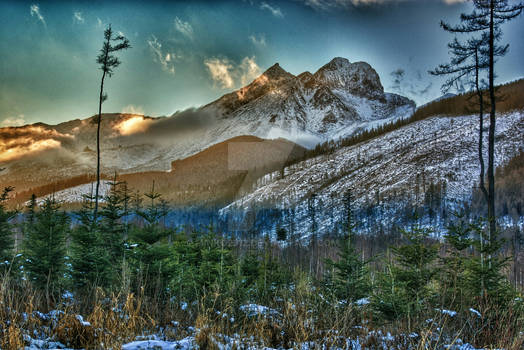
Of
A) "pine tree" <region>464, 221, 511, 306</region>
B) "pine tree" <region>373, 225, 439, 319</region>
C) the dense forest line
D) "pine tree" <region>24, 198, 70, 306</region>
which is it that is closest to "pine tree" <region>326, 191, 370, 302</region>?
the dense forest line

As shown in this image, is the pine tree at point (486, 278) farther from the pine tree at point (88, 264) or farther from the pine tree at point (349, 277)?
the pine tree at point (88, 264)

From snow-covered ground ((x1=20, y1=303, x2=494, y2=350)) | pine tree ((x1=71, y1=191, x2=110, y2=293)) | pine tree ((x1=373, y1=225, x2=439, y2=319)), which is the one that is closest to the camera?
snow-covered ground ((x1=20, y1=303, x2=494, y2=350))

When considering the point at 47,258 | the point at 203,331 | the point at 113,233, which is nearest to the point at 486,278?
the point at 203,331

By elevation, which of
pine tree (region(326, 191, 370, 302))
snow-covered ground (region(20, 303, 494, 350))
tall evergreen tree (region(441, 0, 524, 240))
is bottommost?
pine tree (region(326, 191, 370, 302))

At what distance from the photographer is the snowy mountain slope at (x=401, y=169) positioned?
127 metres

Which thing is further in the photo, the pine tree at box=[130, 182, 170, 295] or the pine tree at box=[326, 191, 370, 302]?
the pine tree at box=[326, 191, 370, 302]

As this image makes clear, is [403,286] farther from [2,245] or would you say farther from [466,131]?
[466,131]

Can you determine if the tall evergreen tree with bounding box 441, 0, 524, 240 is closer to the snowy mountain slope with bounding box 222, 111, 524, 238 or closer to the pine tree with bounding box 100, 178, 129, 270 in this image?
the pine tree with bounding box 100, 178, 129, 270

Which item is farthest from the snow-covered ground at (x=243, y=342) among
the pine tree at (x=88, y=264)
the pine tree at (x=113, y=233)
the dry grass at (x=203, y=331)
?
the pine tree at (x=113, y=233)

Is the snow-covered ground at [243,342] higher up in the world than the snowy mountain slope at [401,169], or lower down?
lower down

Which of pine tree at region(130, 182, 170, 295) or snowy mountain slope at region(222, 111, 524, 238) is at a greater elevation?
snowy mountain slope at region(222, 111, 524, 238)

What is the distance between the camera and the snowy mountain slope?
126750 mm

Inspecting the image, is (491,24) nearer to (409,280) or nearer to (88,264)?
(409,280)

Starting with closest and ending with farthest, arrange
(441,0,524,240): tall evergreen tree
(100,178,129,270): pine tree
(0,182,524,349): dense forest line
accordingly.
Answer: (0,182,524,349): dense forest line, (100,178,129,270): pine tree, (441,0,524,240): tall evergreen tree
